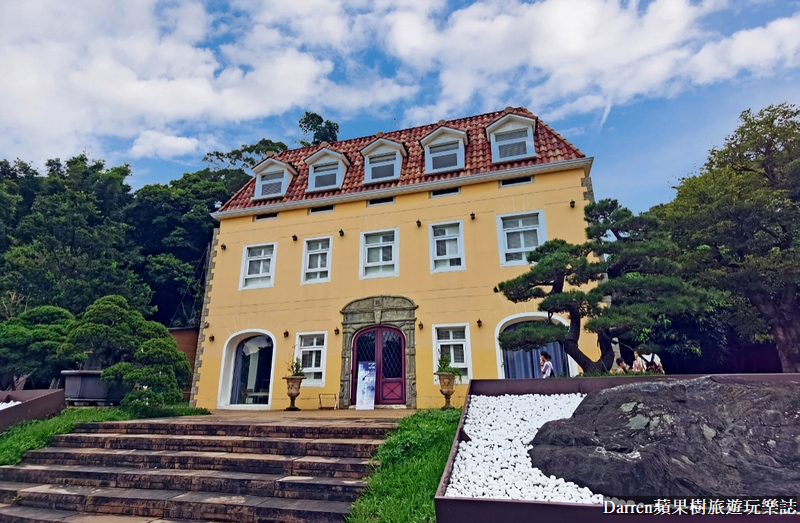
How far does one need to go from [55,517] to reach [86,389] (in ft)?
23.4

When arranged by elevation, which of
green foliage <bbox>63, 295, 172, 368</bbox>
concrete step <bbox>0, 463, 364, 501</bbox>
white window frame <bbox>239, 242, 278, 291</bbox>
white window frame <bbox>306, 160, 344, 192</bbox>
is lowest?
concrete step <bbox>0, 463, 364, 501</bbox>

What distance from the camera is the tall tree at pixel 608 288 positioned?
21.0 feet

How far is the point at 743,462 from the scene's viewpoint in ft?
10.4

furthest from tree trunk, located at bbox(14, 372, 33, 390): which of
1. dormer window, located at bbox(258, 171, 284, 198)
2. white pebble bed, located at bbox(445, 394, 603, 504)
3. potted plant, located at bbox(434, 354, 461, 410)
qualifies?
white pebble bed, located at bbox(445, 394, 603, 504)

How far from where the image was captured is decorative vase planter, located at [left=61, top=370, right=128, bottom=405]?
392 inches

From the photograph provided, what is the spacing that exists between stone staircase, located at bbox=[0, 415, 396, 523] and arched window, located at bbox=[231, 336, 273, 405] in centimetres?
594

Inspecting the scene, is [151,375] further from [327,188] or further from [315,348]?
[327,188]

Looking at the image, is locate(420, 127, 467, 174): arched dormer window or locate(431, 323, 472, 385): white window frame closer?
locate(431, 323, 472, 385): white window frame

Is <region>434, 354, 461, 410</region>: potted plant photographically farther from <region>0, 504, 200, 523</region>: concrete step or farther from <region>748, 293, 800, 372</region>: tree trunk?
<region>748, 293, 800, 372</region>: tree trunk

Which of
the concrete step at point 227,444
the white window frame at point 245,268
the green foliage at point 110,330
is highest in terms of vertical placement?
the white window frame at point 245,268

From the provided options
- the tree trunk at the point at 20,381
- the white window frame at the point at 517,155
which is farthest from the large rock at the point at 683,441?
the tree trunk at the point at 20,381

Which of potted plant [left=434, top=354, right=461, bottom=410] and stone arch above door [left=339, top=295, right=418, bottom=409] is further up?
stone arch above door [left=339, top=295, right=418, bottom=409]

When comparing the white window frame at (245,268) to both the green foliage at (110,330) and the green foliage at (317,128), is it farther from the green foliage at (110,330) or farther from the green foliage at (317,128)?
the green foliage at (317,128)

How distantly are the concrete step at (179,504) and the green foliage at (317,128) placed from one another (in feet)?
68.3
